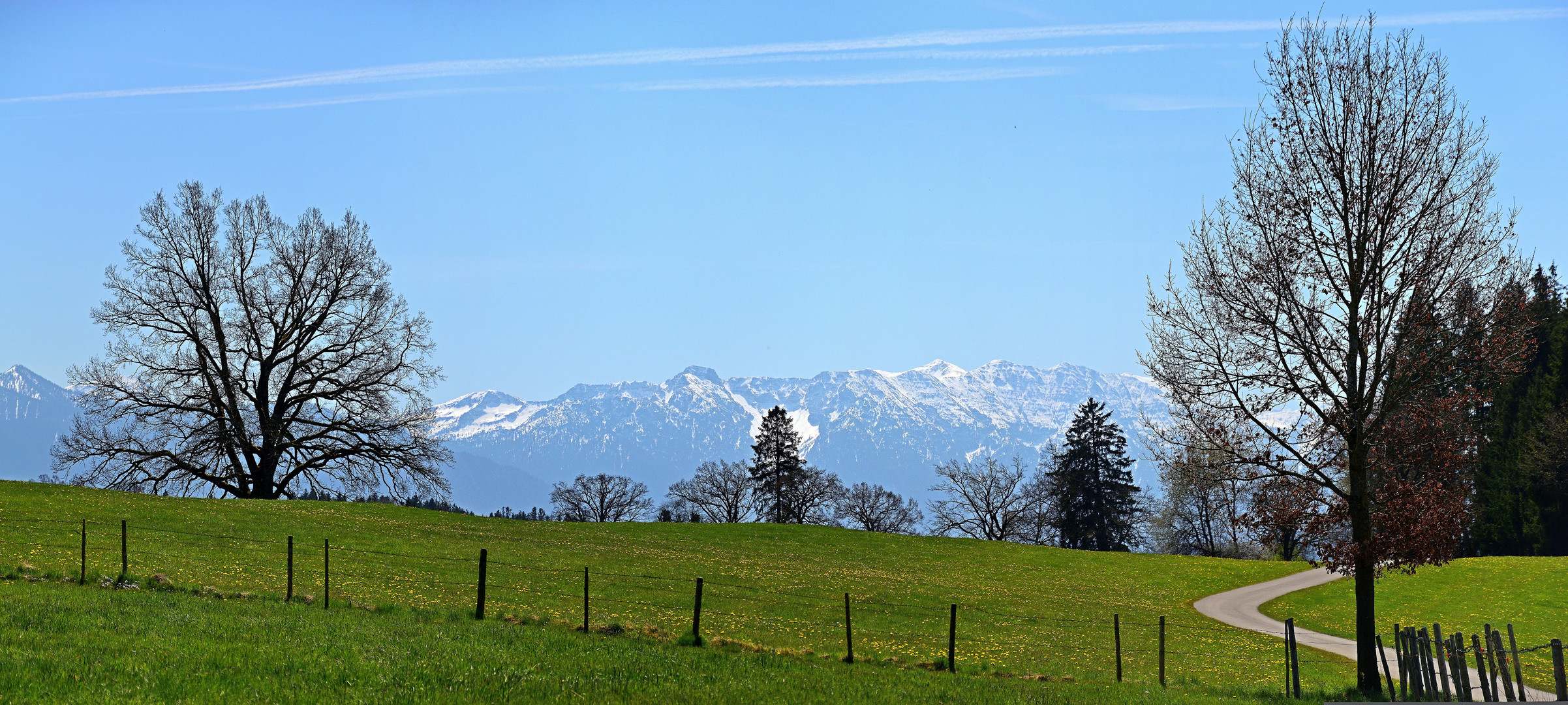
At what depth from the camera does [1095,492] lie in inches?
3359

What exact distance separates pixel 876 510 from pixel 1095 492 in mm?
33890

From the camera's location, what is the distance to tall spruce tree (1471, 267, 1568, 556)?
213 feet

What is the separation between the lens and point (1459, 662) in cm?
1858

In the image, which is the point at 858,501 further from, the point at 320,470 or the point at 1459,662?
the point at 1459,662

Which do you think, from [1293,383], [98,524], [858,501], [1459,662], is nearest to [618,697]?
[1293,383]

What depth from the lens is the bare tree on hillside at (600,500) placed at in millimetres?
126562

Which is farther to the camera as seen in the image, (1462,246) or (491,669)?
(1462,246)

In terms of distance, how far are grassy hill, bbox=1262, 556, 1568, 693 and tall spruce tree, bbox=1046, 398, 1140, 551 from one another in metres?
27.8

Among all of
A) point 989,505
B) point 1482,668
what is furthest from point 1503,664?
point 989,505

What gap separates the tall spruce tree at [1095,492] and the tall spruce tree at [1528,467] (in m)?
25.4

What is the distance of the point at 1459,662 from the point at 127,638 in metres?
23.1

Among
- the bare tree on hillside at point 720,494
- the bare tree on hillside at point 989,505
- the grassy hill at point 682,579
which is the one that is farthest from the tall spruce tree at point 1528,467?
the bare tree on hillside at point 720,494

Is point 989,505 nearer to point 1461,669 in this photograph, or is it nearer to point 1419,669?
point 1419,669

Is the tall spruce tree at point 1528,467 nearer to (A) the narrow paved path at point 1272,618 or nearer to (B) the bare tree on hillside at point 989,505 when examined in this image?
(A) the narrow paved path at point 1272,618
